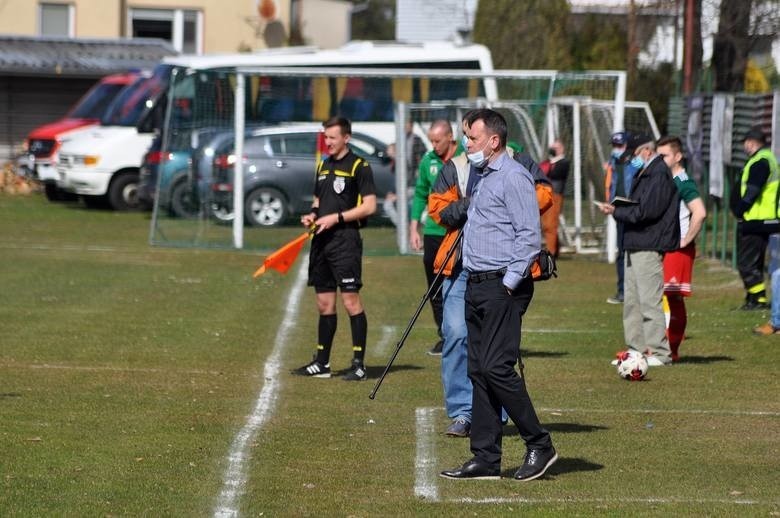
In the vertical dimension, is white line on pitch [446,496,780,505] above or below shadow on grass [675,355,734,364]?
above

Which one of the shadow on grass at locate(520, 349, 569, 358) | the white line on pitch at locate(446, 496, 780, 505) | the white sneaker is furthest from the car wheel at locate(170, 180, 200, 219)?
the white line on pitch at locate(446, 496, 780, 505)

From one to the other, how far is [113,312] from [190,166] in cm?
847

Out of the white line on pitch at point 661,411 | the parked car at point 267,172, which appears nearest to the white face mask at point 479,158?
the white line on pitch at point 661,411

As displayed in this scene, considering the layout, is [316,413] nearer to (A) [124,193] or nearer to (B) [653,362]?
Result: (B) [653,362]

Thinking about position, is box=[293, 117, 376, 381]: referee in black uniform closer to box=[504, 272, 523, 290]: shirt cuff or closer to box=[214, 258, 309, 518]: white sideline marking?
box=[214, 258, 309, 518]: white sideline marking

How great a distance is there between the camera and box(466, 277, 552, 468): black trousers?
293 inches

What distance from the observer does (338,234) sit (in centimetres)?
1104

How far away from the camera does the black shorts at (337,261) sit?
11039mm

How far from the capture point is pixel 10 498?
7.04 m

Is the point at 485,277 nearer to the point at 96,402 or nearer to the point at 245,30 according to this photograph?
the point at 96,402

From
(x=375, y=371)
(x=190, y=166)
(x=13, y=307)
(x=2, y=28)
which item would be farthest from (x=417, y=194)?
(x=2, y=28)

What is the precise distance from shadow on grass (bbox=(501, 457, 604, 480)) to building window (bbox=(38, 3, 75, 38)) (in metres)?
40.0

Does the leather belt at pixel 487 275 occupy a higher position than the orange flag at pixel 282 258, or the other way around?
the leather belt at pixel 487 275

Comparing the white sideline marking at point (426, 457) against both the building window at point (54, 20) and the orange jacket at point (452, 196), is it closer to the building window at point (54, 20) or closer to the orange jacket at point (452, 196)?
the orange jacket at point (452, 196)
